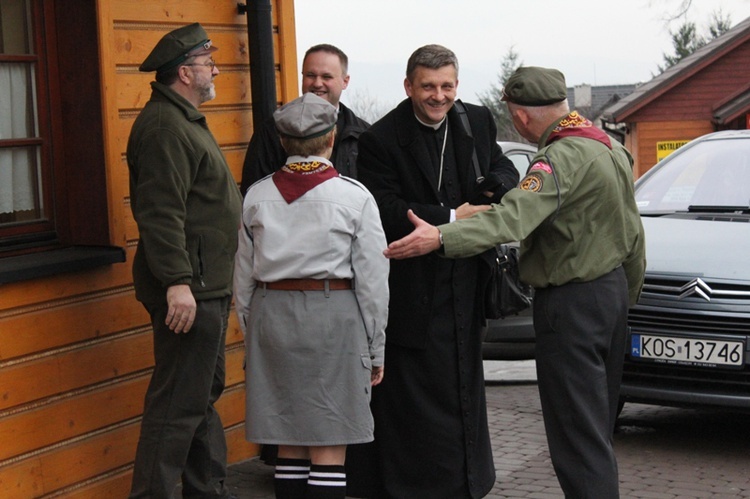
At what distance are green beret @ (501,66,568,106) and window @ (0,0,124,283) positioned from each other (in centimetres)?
189

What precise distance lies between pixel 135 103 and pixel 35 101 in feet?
1.62

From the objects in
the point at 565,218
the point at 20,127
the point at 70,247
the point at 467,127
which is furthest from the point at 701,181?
the point at 20,127

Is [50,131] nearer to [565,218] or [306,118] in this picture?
[306,118]

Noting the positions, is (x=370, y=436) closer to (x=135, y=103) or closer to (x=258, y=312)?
(x=258, y=312)

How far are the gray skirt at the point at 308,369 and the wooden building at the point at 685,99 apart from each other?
35043 millimetres

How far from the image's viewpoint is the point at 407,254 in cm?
453

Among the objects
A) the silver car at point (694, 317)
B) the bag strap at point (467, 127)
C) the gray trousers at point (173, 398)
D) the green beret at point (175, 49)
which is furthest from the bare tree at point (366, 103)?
the gray trousers at point (173, 398)

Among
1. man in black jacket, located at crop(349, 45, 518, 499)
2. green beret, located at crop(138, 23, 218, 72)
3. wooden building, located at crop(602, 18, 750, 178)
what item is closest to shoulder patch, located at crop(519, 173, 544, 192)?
man in black jacket, located at crop(349, 45, 518, 499)

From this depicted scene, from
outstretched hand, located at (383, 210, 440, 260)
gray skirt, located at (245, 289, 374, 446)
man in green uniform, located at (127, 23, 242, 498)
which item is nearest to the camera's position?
outstretched hand, located at (383, 210, 440, 260)

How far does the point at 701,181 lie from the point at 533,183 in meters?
3.78

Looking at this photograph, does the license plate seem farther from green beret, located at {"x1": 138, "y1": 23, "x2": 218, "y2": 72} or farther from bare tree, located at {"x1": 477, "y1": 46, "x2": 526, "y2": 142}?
bare tree, located at {"x1": 477, "y1": 46, "x2": 526, "y2": 142}

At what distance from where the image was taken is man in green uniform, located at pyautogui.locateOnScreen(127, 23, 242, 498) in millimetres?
4836

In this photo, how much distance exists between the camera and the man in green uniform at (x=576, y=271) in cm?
477

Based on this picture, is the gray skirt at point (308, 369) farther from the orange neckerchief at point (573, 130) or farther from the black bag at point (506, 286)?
the orange neckerchief at point (573, 130)
